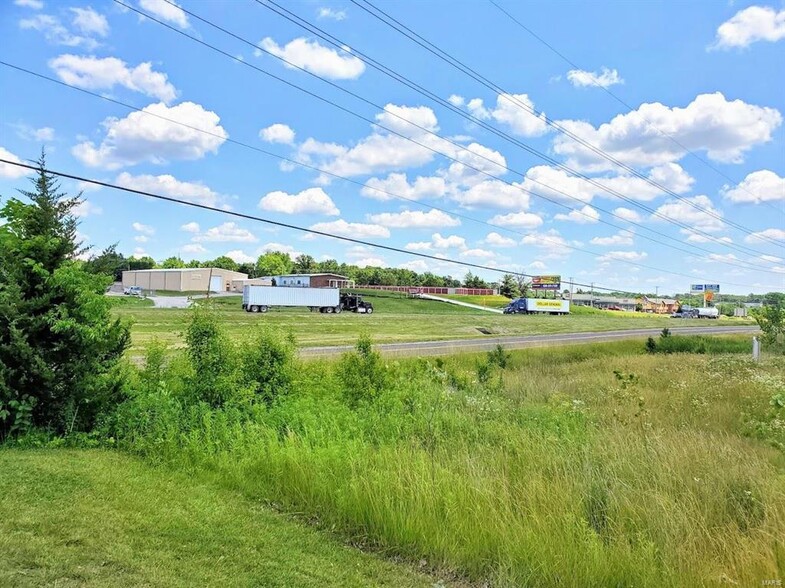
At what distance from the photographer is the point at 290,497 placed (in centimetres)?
494

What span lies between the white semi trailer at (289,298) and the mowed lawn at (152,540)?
4351 cm

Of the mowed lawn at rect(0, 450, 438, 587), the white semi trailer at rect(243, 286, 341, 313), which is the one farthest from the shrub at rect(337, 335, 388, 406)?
the white semi trailer at rect(243, 286, 341, 313)

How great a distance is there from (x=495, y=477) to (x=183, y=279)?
90.1 m

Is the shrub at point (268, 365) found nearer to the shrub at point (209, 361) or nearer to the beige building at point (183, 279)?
the shrub at point (209, 361)

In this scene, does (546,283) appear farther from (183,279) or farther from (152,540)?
(152,540)

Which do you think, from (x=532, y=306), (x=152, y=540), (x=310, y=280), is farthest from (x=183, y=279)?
(x=152, y=540)

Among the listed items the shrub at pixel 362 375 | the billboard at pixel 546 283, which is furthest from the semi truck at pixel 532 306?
the shrub at pixel 362 375

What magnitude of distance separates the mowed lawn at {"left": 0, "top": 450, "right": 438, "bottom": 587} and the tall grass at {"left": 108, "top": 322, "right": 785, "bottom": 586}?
0.43m

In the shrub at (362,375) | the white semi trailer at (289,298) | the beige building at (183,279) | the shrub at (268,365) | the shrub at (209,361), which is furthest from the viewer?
the beige building at (183,279)

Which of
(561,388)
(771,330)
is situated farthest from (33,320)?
(771,330)

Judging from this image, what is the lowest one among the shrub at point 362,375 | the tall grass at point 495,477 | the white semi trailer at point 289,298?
the tall grass at point 495,477

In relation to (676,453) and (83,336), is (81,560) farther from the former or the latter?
(676,453)

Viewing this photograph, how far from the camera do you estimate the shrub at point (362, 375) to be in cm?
834

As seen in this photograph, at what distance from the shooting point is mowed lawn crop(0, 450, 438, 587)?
3.32 meters
